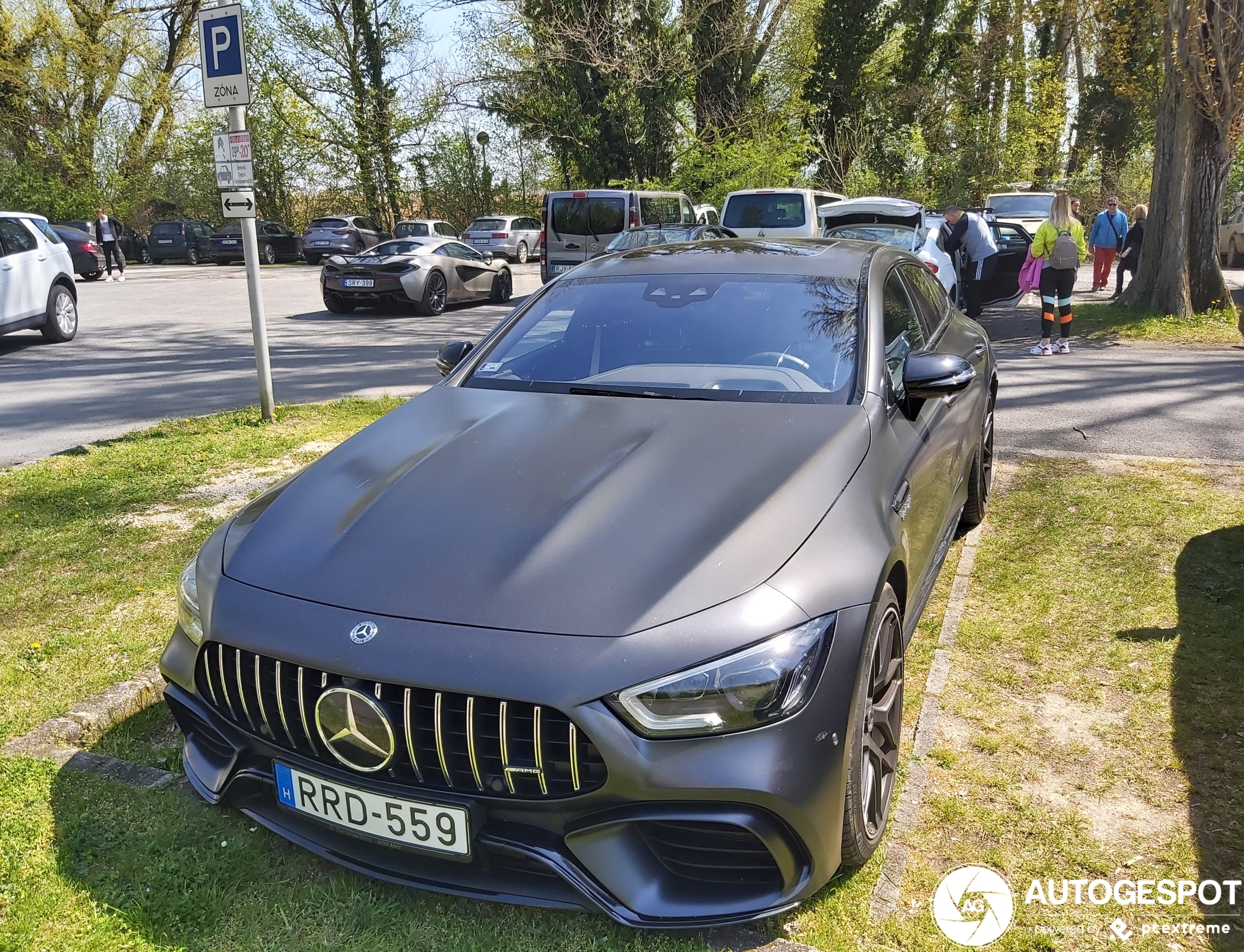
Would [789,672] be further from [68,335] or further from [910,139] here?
[910,139]

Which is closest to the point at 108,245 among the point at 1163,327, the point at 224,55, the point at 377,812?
the point at 224,55

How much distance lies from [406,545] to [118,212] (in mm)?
43166

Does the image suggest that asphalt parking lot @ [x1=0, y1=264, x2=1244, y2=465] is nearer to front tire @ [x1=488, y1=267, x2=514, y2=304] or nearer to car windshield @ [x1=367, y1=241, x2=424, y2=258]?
car windshield @ [x1=367, y1=241, x2=424, y2=258]

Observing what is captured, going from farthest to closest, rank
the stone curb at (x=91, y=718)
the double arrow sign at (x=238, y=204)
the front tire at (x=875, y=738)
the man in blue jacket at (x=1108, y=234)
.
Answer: the man in blue jacket at (x=1108, y=234)
the double arrow sign at (x=238, y=204)
the stone curb at (x=91, y=718)
the front tire at (x=875, y=738)

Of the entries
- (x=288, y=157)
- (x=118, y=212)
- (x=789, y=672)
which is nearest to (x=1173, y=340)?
(x=789, y=672)

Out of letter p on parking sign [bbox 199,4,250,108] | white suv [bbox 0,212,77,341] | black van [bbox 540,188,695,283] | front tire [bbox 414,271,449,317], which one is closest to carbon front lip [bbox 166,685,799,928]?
letter p on parking sign [bbox 199,4,250,108]

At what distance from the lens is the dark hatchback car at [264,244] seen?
33.3 metres

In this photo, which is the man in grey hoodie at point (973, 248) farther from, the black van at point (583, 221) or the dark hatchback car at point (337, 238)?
the dark hatchback car at point (337, 238)

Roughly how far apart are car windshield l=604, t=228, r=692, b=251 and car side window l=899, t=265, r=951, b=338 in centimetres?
957

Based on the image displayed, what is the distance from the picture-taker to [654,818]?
2.17m

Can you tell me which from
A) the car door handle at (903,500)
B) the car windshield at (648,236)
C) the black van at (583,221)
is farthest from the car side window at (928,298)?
the black van at (583,221)

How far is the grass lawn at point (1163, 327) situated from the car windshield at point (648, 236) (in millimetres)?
5669

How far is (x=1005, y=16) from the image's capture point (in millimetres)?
35250

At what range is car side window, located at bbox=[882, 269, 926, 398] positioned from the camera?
3564mm
